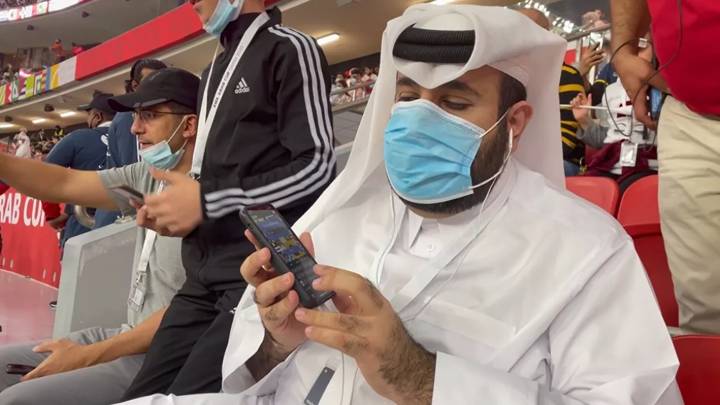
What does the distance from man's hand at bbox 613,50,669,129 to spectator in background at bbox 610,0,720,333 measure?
0.36 ft

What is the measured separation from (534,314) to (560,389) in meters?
0.13

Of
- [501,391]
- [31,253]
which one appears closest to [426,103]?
[501,391]

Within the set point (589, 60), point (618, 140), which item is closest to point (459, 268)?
point (618, 140)

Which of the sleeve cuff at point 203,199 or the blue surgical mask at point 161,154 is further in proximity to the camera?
the blue surgical mask at point 161,154

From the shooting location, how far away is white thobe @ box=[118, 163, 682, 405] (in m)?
0.93

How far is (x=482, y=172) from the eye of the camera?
1.20 metres

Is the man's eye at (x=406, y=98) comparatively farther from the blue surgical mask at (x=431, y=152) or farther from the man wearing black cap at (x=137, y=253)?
the man wearing black cap at (x=137, y=253)

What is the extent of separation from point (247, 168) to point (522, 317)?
3.31 ft

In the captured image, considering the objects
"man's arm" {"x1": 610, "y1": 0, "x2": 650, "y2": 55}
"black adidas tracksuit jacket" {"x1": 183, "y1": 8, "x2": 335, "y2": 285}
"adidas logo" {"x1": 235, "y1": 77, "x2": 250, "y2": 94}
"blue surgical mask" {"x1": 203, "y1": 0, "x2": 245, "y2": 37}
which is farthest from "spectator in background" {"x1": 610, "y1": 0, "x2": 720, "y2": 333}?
"blue surgical mask" {"x1": 203, "y1": 0, "x2": 245, "y2": 37}

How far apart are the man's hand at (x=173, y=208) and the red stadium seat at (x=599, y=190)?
1.54m

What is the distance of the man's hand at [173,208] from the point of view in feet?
5.50

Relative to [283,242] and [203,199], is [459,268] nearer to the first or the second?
[283,242]

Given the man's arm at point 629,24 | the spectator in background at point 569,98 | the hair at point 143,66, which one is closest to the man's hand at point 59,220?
the hair at point 143,66

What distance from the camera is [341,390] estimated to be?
110 centimetres
